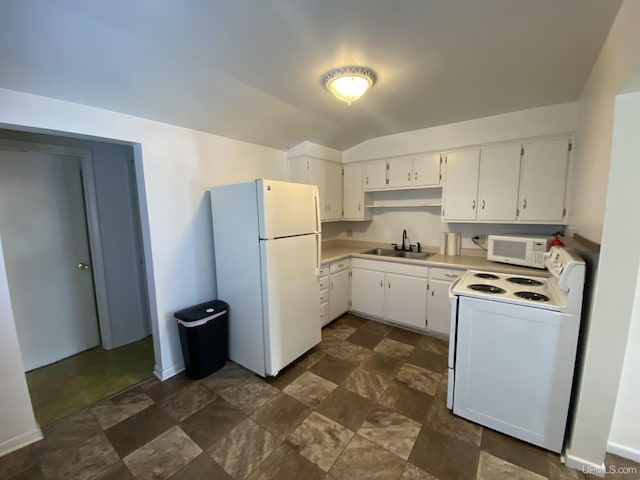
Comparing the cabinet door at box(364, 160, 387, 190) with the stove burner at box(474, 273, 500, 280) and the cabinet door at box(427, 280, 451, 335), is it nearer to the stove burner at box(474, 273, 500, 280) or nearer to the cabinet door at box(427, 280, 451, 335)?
the cabinet door at box(427, 280, 451, 335)

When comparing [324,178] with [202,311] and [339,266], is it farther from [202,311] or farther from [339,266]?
[202,311]

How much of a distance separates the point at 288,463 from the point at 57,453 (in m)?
1.47

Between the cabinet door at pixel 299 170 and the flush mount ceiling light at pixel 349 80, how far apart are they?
4.27ft

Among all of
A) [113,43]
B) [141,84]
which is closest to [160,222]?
[141,84]

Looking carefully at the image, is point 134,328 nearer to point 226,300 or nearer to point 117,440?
point 226,300

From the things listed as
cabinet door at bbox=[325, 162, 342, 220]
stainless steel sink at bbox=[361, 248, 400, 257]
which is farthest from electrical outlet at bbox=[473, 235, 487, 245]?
cabinet door at bbox=[325, 162, 342, 220]

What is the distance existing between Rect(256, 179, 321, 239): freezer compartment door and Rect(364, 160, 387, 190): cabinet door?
1.32 meters

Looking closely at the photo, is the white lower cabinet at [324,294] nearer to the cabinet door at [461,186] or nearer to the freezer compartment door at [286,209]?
the freezer compartment door at [286,209]

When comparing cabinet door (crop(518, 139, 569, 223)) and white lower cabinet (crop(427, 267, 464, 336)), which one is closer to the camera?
cabinet door (crop(518, 139, 569, 223))

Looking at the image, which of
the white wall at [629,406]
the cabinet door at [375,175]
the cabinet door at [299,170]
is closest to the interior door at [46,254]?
the cabinet door at [299,170]

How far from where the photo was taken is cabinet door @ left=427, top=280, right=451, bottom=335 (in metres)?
2.92

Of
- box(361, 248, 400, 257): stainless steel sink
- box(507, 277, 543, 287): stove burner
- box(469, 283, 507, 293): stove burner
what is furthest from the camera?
box(361, 248, 400, 257): stainless steel sink

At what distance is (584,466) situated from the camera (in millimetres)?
1510

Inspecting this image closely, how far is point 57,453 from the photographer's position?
1.68 m
